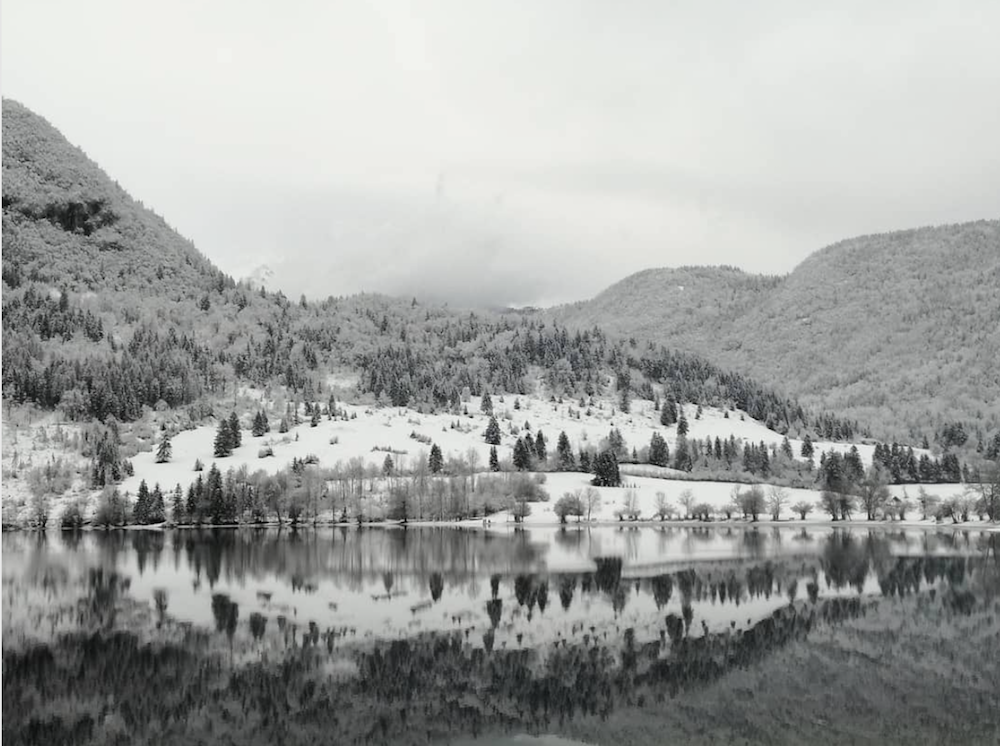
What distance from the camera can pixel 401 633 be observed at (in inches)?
1596

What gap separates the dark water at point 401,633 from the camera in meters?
26.8

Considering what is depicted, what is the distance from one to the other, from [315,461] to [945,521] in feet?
437

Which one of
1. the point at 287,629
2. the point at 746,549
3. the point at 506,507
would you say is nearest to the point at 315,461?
the point at 506,507

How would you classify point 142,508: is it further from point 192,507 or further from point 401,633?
point 401,633

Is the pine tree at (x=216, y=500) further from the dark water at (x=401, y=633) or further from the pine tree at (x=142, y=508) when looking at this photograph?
the dark water at (x=401, y=633)

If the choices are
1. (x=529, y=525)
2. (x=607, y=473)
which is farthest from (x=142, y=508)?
(x=607, y=473)

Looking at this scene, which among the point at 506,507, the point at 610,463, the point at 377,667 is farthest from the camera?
the point at 610,463

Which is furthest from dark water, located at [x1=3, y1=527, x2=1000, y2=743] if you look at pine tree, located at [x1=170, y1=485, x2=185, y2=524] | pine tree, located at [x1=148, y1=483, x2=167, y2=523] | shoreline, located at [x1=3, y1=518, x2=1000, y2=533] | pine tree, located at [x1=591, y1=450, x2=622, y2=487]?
pine tree, located at [x1=591, y1=450, x2=622, y2=487]

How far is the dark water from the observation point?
26781 millimetres

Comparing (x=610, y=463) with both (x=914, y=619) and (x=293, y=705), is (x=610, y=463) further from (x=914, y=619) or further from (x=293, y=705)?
(x=293, y=705)

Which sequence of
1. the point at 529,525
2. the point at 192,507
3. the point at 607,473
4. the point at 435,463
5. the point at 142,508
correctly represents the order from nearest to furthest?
the point at 192,507 < the point at 142,508 < the point at 529,525 < the point at 607,473 < the point at 435,463

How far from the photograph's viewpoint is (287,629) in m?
41.8

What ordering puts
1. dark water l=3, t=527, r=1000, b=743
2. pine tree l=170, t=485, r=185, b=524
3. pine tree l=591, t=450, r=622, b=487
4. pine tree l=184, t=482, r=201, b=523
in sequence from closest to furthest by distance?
dark water l=3, t=527, r=1000, b=743 → pine tree l=184, t=482, r=201, b=523 → pine tree l=170, t=485, r=185, b=524 → pine tree l=591, t=450, r=622, b=487

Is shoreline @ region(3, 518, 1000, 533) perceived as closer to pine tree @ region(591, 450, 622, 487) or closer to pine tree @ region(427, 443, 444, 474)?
pine tree @ region(591, 450, 622, 487)
